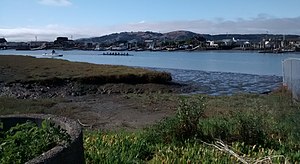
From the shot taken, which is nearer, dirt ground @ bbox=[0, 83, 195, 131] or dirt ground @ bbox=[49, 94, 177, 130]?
dirt ground @ bbox=[49, 94, 177, 130]

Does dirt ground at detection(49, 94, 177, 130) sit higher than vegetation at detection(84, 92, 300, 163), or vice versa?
vegetation at detection(84, 92, 300, 163)

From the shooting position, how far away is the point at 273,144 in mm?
8203

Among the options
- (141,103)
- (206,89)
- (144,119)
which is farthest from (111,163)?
(206,89)

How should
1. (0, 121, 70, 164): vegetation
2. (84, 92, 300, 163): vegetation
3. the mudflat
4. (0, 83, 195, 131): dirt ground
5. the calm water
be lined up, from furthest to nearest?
the calm water
the mudflat
(0, 83, 195, 131): dirt ground
(84, 92, 300, 163): vegetation
(0, 121, 70, 164): vegetation

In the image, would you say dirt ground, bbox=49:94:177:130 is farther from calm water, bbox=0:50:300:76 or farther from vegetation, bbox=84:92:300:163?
calm water, bbox=0:50:300:76

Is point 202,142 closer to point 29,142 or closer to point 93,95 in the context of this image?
point 29,142

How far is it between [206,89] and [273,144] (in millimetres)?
27998

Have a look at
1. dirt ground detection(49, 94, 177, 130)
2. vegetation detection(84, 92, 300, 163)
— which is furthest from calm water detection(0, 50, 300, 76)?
vegetation detection(84, 92, 300, 163)

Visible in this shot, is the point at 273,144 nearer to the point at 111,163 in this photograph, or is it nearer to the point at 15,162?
the point at 111,163

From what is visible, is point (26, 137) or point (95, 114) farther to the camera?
point (95, 114)

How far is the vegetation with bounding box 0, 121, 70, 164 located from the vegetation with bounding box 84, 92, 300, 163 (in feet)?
5.17

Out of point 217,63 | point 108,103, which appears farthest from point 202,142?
point 217,63

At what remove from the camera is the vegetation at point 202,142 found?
23.1ft

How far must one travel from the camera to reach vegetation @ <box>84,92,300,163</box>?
704cm
